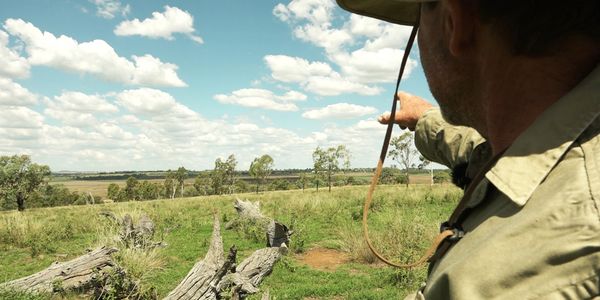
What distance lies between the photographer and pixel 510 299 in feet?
2.12

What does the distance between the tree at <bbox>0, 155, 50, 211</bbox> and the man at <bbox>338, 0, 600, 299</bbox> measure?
53.3 metres

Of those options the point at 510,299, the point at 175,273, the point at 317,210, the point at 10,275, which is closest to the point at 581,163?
the point at 510,299

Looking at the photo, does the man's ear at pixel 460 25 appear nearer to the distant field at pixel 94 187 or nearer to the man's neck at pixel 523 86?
the man's neck at pixel 523 86

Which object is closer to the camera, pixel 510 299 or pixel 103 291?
pixel 510 299

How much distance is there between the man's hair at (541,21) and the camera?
2.91ft

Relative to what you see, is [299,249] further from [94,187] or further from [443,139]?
[94,187]

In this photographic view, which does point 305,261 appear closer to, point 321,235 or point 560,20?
point 321,235

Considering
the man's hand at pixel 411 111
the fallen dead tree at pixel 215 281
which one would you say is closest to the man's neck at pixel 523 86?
the man's hand at pixel 411 111

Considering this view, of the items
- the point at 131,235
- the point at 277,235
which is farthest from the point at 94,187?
the point at 277,235

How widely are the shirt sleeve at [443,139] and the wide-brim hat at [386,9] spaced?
1.84ft

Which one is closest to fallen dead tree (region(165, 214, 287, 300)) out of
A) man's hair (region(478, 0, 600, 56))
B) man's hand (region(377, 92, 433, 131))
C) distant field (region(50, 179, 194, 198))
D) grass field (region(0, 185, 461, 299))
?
grass field (region(0, 185, 461, 299))

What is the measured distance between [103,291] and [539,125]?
301 inches

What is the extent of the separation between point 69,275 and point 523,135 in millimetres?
8226

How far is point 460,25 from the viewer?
1003mm
